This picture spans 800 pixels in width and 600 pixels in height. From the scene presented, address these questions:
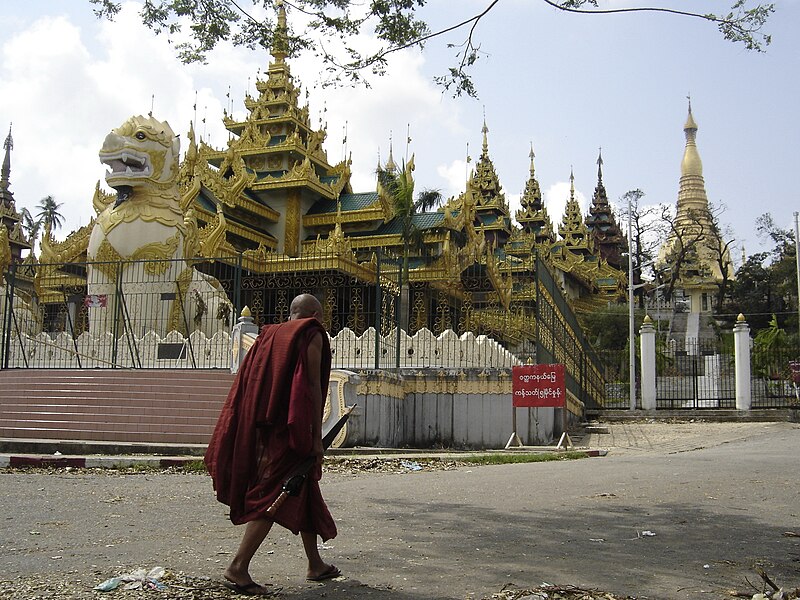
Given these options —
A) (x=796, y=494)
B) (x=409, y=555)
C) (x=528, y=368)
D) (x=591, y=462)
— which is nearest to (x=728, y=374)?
(x=528, y=368)

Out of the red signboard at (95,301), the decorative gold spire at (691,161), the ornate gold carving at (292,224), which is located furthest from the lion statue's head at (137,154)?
the decorative gold spire at (691,161)

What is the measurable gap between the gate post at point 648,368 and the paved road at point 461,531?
44.8 feet

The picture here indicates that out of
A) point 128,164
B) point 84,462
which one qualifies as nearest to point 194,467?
point 84,462

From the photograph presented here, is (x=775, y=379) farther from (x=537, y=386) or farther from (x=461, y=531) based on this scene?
(x=461, y=531)

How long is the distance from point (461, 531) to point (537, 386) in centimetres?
763

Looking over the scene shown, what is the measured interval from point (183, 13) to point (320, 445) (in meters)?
5.88

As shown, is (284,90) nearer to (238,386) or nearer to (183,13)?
(183,13)

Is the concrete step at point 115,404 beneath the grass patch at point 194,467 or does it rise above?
above

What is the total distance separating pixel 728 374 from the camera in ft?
82.9

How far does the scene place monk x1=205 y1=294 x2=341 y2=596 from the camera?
412 cm

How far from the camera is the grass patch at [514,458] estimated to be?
443 inches

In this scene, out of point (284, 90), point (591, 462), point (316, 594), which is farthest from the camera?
point (284, 90)

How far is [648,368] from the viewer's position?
917 inches

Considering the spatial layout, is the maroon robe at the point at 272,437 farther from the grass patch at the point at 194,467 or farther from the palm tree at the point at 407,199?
the palm tree at the point at 407,199
